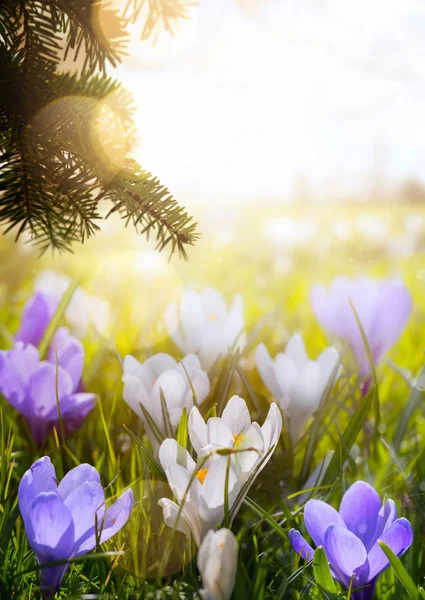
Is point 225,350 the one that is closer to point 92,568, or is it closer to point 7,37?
point 92,568

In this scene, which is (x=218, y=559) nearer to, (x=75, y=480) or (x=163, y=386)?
(x=75, y=480)

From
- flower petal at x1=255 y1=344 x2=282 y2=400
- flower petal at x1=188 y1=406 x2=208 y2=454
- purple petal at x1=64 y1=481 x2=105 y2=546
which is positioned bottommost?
purple petal at x1=64 y1=481 x2=105 y2=546

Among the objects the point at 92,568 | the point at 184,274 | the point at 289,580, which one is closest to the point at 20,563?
the point at 92,568

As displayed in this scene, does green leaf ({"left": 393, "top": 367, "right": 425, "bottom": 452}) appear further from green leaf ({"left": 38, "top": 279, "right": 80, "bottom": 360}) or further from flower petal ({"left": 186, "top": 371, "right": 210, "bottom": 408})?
green leaf ({"left": 38, "top": 279, "right": 80, "bottom": 360})

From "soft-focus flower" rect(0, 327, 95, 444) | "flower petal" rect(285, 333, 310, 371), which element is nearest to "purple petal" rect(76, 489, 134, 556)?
"soft-focus flower" rect(0, 327, 95, 444)

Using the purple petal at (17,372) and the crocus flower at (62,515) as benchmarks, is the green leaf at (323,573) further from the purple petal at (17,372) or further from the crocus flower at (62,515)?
the purple petal at (17,372)

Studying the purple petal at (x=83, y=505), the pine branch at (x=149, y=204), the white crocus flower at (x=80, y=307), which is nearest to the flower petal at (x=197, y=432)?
the purple petal at (x=83, y=505)
